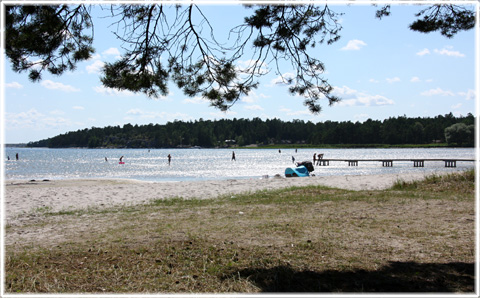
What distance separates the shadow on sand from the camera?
4.01 metres

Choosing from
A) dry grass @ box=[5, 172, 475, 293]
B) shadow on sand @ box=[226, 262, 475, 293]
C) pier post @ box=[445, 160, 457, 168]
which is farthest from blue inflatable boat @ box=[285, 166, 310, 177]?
pier post @ box=[445, 160, 457, 168]

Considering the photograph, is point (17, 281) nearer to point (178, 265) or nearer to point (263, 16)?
point (178, 265)

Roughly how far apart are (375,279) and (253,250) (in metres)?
1.75

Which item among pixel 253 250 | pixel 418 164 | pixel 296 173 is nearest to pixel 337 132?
pixel 418 164

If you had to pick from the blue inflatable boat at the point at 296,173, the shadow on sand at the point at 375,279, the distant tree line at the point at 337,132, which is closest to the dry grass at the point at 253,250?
the shadow on sand at the point at 375,279

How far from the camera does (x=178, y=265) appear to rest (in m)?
4.83

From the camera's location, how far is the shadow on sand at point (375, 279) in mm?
4008

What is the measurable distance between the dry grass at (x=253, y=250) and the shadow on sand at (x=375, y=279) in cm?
1

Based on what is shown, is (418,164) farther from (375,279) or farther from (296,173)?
(375,279)

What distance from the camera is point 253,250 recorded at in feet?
17.9

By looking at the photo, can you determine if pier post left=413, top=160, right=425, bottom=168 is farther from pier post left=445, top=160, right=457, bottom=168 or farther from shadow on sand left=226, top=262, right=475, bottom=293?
shadow on sand left=226, top=262, right=475, bottom=293

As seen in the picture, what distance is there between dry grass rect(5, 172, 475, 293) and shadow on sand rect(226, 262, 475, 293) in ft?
0.04

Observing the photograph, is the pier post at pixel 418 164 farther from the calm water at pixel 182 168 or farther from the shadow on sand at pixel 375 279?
the shadow on sand at pixel 375 279

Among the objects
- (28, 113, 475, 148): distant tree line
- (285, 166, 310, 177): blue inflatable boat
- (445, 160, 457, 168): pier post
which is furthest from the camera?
(28, 113, 475, 148): distant tree line
